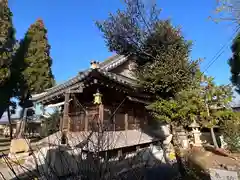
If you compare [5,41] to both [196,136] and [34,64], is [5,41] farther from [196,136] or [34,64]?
[196,136]

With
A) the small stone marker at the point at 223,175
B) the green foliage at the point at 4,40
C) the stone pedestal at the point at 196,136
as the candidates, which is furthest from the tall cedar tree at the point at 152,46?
the green foliage at the point at 4,40

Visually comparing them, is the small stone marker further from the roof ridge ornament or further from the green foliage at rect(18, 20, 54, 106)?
the green foliage at rect(18, 20, 54, 106)

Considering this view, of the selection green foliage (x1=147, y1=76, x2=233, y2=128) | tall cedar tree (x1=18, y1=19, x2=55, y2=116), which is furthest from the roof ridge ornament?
tall cedar tree (x1=18, y1=19, x2=55, y2=116)

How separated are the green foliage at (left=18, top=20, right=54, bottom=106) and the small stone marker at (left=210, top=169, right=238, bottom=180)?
56.0 feet

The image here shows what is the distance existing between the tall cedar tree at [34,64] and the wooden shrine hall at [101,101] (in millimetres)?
7577

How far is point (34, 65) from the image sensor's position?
18.2m

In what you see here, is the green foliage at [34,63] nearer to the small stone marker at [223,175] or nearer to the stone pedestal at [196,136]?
the stone pedestal at [196,136]

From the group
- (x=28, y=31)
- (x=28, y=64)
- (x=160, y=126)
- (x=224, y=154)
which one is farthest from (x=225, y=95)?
(x=28, y=31)

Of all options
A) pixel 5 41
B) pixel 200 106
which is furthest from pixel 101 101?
pixel 5 41

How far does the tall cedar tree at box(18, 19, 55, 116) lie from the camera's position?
17891mm

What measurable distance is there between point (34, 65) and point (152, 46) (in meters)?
12.6

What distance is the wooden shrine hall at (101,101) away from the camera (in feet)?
27.2

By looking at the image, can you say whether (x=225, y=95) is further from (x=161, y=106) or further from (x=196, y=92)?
(x=161, y=106)

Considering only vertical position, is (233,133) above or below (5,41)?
below
